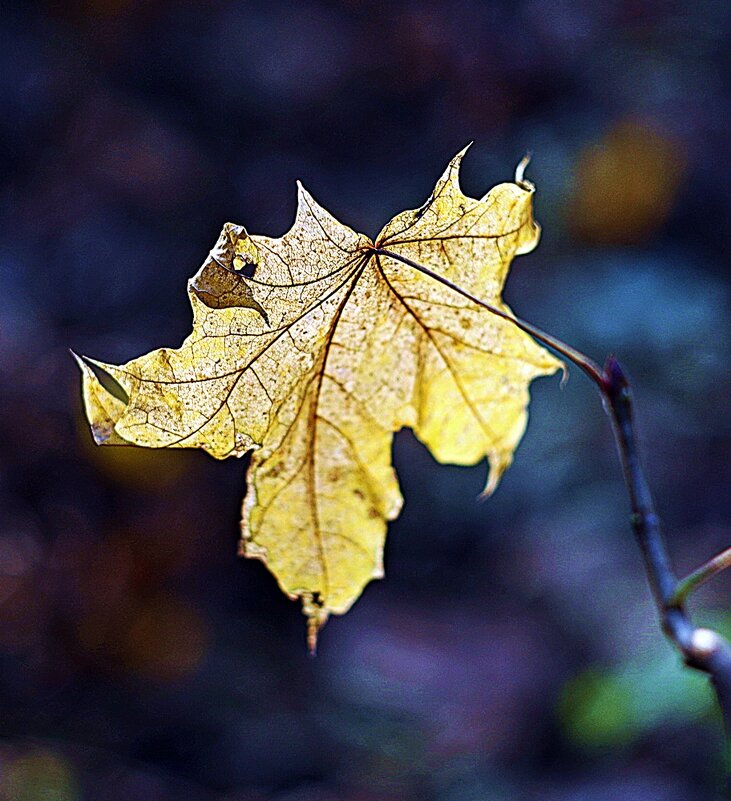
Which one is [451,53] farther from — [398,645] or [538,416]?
[398,645]

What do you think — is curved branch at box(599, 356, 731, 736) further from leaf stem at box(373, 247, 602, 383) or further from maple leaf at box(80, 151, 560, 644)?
maple leaf at box(80, 151, 560, 644)

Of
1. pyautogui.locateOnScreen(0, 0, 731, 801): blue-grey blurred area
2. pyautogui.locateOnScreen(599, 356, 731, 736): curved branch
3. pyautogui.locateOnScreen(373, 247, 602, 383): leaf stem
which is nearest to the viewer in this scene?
pyautogui.locateOnScreen(599, 356, 731, 736): curved branch

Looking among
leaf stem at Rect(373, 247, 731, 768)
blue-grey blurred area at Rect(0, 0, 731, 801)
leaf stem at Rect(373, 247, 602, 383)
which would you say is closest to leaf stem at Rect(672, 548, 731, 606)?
leaf stem at Rect(373, 247, 731, 768)

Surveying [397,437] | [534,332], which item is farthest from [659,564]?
[397,437]

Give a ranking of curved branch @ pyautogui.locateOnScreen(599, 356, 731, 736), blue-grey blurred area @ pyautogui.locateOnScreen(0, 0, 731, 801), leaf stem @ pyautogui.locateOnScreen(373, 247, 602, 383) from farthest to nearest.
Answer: blue-grey blurred area @ pyautogui.locateOnScreen(0, 0, 731, 801), leaf stem @ pyautogui.locateOnScreen(373, 247, 602, 383), curved branch @ pyautogui.locateOnScreen(599, 356, 731, 736)

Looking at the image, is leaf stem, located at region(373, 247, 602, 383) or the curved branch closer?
the curved branch

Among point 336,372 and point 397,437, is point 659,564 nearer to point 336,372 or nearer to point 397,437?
point 336,372
